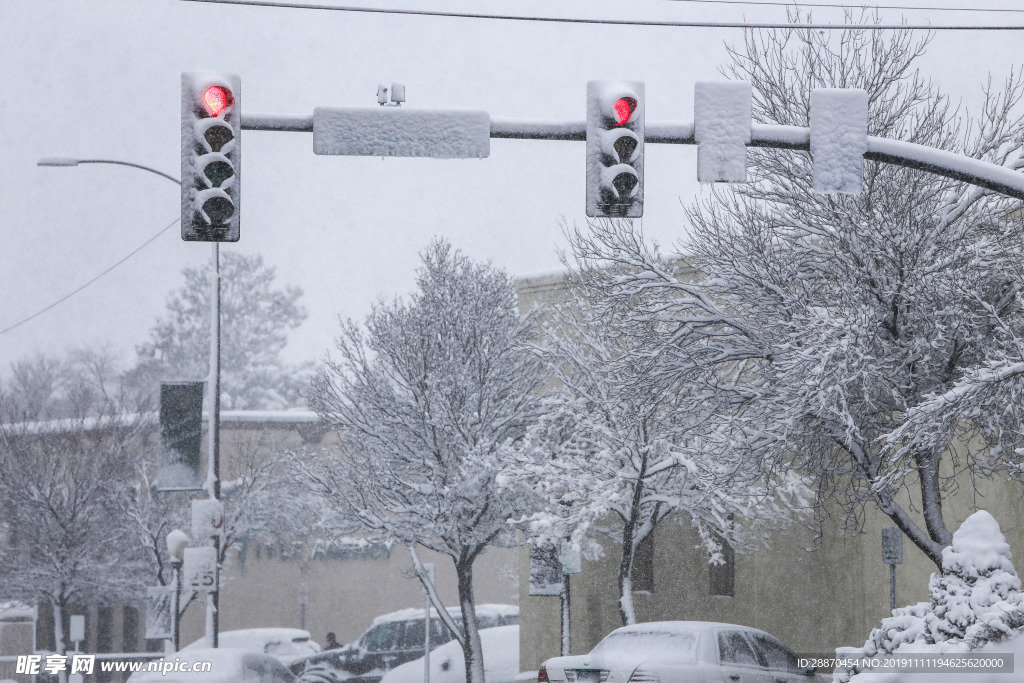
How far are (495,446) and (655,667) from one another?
9095 millimetres

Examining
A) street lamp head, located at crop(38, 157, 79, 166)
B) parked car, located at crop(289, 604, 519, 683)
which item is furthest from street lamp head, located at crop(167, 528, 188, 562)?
parked car, located at crop(289, 604, 519, 683)

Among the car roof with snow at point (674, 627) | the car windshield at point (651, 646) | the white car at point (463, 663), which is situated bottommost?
the white car at point (463, 663)

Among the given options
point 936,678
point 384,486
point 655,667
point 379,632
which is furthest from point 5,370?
point 936,678

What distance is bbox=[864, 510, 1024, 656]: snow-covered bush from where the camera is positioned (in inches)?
432

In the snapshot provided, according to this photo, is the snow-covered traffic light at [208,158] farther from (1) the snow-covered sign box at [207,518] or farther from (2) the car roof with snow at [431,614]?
(2) the car roof with snow at [431,614]

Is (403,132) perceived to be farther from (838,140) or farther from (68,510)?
(68,510)

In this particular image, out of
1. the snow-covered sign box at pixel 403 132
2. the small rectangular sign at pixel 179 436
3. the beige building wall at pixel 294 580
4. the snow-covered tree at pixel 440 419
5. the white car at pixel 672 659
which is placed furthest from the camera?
the beige building wall at pixel 294 580

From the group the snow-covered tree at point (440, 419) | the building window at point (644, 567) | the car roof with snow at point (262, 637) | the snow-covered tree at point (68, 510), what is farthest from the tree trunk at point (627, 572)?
the snow-covered tree at point (68, 510)

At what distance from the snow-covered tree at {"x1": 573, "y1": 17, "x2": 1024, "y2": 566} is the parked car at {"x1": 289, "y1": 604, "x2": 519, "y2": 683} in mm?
14616

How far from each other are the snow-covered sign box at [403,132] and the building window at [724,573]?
57.9 feet

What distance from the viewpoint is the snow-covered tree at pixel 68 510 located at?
3300 centimetres

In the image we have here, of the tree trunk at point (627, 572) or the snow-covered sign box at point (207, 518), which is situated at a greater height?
the snow-covered sign box at point (207, 518)

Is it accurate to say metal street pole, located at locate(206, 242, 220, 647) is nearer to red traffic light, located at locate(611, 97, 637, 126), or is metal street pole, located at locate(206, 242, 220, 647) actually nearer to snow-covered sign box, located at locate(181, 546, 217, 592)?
snow-covered sign box, located at locate(181, 546, 217, 592)

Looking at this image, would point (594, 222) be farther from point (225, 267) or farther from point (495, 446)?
point (225, 267)
